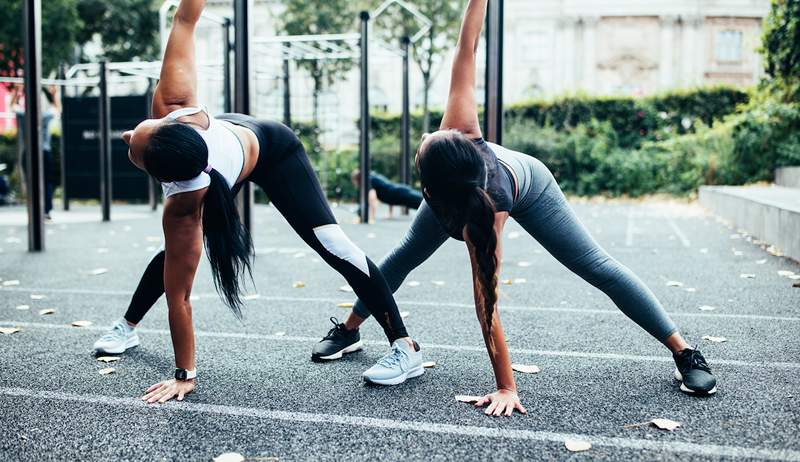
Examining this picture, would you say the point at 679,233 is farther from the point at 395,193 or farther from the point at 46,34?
the point at 46,34

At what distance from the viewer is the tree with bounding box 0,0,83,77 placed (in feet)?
57.0

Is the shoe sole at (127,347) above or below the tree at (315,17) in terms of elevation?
below

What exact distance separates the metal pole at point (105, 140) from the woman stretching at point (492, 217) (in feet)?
31.3

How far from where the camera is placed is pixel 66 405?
2.86 metres

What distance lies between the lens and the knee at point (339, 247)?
3.15m

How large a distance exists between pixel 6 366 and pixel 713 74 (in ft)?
134

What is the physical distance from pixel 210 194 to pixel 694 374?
2.02 m

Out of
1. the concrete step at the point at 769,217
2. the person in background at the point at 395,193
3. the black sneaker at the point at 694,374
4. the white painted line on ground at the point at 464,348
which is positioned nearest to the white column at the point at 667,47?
the concrete step at the point at 769,217

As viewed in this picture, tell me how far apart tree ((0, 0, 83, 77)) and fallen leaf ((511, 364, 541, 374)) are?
56.3 feet

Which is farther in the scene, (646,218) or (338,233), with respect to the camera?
(646,218)

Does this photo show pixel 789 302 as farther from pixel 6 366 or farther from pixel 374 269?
pixel 6 366

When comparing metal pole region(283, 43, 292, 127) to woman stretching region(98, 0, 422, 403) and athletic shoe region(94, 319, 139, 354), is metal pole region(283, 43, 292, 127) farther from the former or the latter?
woman stretching region(98, 0, 422, 403)

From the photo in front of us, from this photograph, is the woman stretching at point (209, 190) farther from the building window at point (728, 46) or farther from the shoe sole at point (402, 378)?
the building window at point (728, 46)

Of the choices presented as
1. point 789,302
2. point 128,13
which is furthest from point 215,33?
point 789,302
